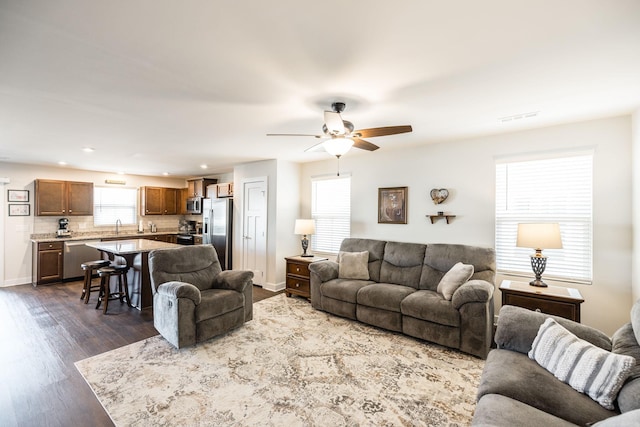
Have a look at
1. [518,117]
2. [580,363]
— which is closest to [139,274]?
[580,363]

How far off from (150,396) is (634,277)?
4706 millimetres

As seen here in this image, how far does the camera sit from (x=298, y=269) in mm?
4914

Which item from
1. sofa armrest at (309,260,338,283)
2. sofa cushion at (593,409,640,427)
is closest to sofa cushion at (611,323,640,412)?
sofa cushion at (593,409,640,427)

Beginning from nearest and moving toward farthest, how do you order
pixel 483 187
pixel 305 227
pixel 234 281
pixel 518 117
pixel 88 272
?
pixel 518 117, pixel 234 281, pixel 483 187, pixel 88 272, pixel 305 227

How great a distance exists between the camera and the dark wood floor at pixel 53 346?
7.05ft

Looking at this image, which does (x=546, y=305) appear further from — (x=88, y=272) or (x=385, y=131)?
(x=88, y=272)

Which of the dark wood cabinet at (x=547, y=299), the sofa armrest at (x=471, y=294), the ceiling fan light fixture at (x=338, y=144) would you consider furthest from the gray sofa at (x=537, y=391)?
the ceiling fan light fixture at (x=338, y=144)

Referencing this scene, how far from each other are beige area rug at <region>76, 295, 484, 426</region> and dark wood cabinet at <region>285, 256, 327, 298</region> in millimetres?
1252

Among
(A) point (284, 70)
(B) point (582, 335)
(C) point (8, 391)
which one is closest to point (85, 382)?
(C) point (8, 391)

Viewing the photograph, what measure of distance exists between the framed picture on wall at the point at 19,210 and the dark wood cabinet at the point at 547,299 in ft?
28.0

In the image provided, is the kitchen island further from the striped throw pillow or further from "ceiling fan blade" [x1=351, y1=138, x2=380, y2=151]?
the striped throw pillow

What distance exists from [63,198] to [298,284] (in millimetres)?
5597

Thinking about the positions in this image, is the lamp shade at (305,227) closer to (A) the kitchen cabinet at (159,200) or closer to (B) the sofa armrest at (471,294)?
(B) the sofa armrest at (471,294)

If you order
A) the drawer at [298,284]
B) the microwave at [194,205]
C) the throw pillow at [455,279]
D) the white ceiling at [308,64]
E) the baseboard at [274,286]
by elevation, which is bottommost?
the baseboard at [274,286]
